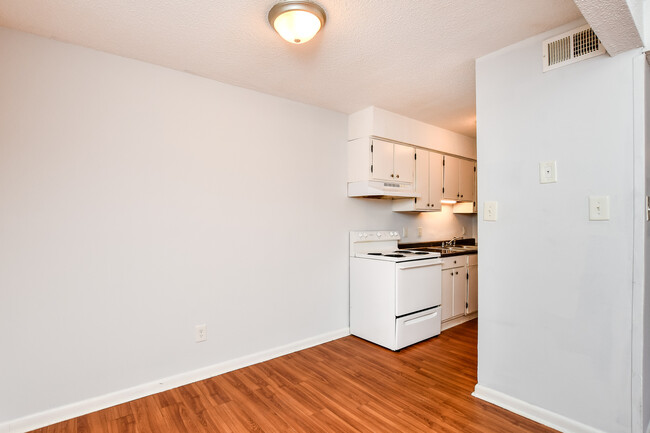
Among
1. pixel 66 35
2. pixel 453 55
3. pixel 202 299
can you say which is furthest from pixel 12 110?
pixel 453 55

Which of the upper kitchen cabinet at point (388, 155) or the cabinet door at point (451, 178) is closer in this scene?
the upper kitchen cabinet at point (388, 155)

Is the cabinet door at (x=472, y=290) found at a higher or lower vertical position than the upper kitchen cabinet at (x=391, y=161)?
lower

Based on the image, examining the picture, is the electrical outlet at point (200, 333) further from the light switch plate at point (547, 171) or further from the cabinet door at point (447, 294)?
the light switch plate at point (547, 171)

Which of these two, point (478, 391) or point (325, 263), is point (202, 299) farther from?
point (478, 391)

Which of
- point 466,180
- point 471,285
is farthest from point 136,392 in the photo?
point 466,180

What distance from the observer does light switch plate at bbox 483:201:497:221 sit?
2.26 m

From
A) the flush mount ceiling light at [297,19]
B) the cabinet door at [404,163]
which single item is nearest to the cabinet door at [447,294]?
the cabinet door at [404,163]

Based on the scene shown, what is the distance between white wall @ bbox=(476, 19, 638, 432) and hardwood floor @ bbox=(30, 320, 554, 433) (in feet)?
1.11

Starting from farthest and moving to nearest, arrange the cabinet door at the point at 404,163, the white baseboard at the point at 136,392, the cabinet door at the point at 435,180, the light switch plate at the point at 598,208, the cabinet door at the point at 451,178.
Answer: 1. the cabinet door at the point at 451,178
2. the cabinet door at the point at 435,180
3. the cabinet door at the point at 404,163
4. the white baseboard at the point at 136,392
5. the light switch plate at the point at 598,208

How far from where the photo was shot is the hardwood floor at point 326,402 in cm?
199

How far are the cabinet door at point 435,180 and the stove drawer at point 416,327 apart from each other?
4.25 ft

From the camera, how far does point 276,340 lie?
3.06 metres

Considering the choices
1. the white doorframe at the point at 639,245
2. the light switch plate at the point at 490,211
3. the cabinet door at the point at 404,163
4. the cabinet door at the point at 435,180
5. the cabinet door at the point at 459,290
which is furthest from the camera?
the cabinet door at the point at 435,180

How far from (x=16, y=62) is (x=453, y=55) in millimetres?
2783
